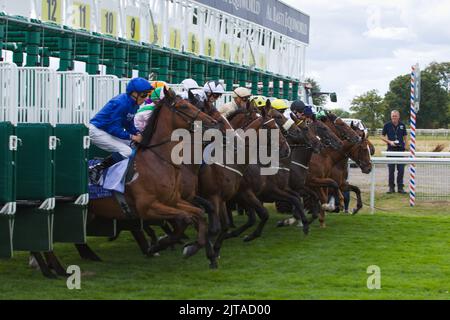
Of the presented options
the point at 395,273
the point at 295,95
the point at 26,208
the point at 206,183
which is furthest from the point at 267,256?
the point at 295,95

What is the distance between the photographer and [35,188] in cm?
744

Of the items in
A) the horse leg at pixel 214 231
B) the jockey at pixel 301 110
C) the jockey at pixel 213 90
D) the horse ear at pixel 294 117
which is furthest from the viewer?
the jockey at pixel 301 110

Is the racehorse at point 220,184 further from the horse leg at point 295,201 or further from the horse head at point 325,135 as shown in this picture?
the horse head at point 325,135

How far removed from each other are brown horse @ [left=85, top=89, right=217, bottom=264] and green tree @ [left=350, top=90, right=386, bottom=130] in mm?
48314

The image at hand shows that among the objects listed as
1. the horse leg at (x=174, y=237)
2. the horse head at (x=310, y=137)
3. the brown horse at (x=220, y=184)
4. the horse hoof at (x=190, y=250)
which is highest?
the horse head at (x=310, y=137)

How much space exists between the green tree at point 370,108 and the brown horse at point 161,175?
48314mm

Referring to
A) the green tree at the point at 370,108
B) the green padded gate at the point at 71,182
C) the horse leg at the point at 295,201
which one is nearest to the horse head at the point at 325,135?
the horse leg at the point at 295,201

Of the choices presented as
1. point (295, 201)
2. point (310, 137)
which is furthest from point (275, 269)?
point (310, 137)

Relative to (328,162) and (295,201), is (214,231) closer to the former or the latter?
(295,201)

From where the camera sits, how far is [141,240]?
9.79 metres

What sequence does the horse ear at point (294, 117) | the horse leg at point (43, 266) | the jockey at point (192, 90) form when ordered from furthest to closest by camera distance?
the horse ear at point (294, 117)
the jockey at point (192, 90)
the horse leg at point (43, 266)

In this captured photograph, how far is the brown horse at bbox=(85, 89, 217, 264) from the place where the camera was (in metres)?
8.32

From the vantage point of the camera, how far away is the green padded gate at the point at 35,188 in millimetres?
7402

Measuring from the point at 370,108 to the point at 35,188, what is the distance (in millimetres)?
54289
